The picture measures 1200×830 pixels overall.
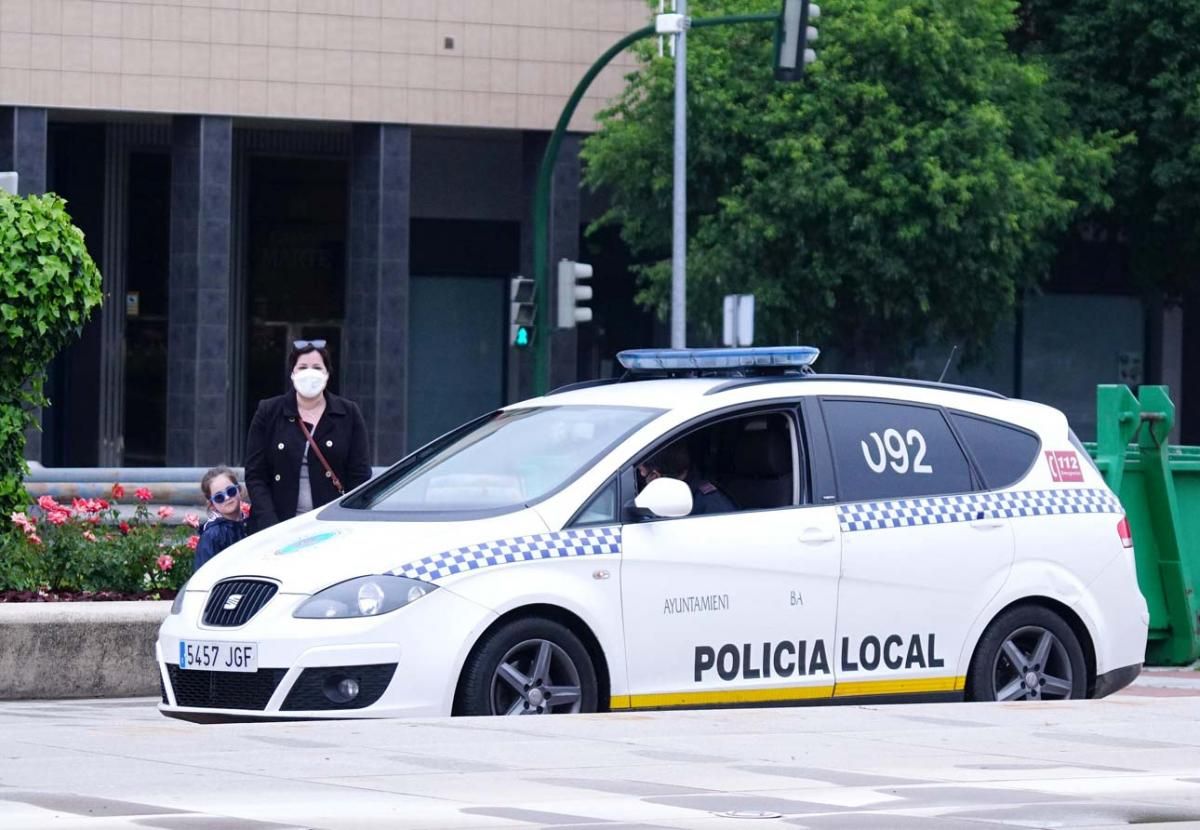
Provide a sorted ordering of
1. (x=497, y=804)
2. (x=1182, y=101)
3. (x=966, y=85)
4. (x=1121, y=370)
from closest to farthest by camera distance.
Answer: (x=497, y=804)
(x=966, y=85)
(x=1182, y=101)
(x=1121, y=370)

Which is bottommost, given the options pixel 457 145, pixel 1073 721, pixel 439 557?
pixel 1073 721

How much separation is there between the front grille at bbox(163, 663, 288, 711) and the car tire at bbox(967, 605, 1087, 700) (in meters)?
3.10

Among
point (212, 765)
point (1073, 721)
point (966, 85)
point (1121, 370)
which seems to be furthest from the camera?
point (1121, 370)

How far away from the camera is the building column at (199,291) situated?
34.4m

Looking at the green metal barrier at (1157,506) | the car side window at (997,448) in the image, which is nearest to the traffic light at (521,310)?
the green metal barrier at (1157,506)

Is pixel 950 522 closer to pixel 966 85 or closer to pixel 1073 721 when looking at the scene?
pixel 1073 721

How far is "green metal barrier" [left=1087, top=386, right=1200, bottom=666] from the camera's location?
13.0m

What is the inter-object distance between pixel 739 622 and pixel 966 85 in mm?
22351

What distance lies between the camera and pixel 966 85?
30406 mm

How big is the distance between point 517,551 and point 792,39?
15411mm

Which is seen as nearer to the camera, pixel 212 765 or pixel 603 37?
pixel 212 765

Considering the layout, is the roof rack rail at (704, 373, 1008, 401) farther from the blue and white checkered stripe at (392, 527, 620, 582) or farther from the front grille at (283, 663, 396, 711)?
the front grille at (283, 663, 396, 711)

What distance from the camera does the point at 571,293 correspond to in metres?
25.9

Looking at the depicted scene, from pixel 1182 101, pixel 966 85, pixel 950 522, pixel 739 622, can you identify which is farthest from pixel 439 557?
pixel 1182 101
